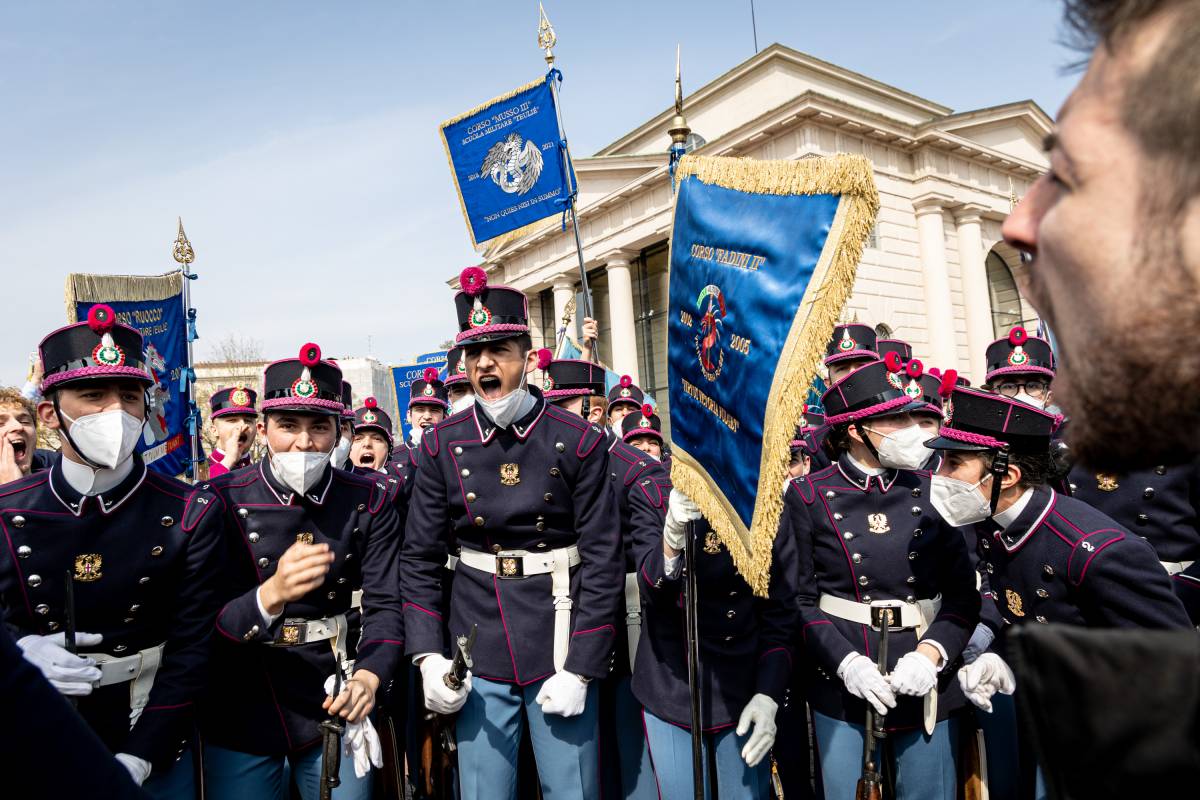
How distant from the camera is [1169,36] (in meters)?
0.89

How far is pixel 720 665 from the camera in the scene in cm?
366

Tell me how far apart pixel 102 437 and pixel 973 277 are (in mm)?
25017

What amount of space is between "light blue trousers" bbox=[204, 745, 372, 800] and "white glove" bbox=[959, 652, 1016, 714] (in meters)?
3.19

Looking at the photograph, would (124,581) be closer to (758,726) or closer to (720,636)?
(720,636)

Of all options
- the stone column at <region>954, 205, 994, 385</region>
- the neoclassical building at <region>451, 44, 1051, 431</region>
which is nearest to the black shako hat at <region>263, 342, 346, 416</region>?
the neoclassical building at <region>451, 44, 1051, 431</region>

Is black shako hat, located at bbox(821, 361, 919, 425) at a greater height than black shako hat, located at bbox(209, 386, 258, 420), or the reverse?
black shako hat, located at bbox(209, 386, 258, 420)

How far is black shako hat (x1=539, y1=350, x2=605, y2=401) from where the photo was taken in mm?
7758

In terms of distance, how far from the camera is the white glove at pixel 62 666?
2799 mm

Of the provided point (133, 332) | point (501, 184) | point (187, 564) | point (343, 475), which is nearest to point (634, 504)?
point (343, 475)

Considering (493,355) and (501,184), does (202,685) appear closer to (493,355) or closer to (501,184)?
(493,355)

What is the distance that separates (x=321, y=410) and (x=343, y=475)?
15.7 inches

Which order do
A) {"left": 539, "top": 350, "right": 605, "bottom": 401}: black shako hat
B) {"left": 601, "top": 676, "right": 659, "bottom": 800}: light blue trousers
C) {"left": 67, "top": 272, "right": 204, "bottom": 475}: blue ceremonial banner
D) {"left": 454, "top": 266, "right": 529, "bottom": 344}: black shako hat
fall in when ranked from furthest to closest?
{"left": 539, "top": 350, "right": 605, "bottom": 401}: black shako hat, {"left": 67, "top": 272, "right": 204, "bottom": 475}: blue ceremonial banner, {"left": 601, "top": 676, "right": 659, "bottom": 800}: light blue trousers, {"left": 454, "top": 266, "right": 529, "bottom": 344}: black shako hat

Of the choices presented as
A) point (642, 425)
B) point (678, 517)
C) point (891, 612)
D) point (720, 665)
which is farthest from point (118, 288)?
point (891, 612)

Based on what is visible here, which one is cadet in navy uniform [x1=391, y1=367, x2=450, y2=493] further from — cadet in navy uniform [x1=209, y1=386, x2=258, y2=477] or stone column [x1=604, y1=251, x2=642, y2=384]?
stone column [x1=604, y1=251, x2=642, y2=384]
